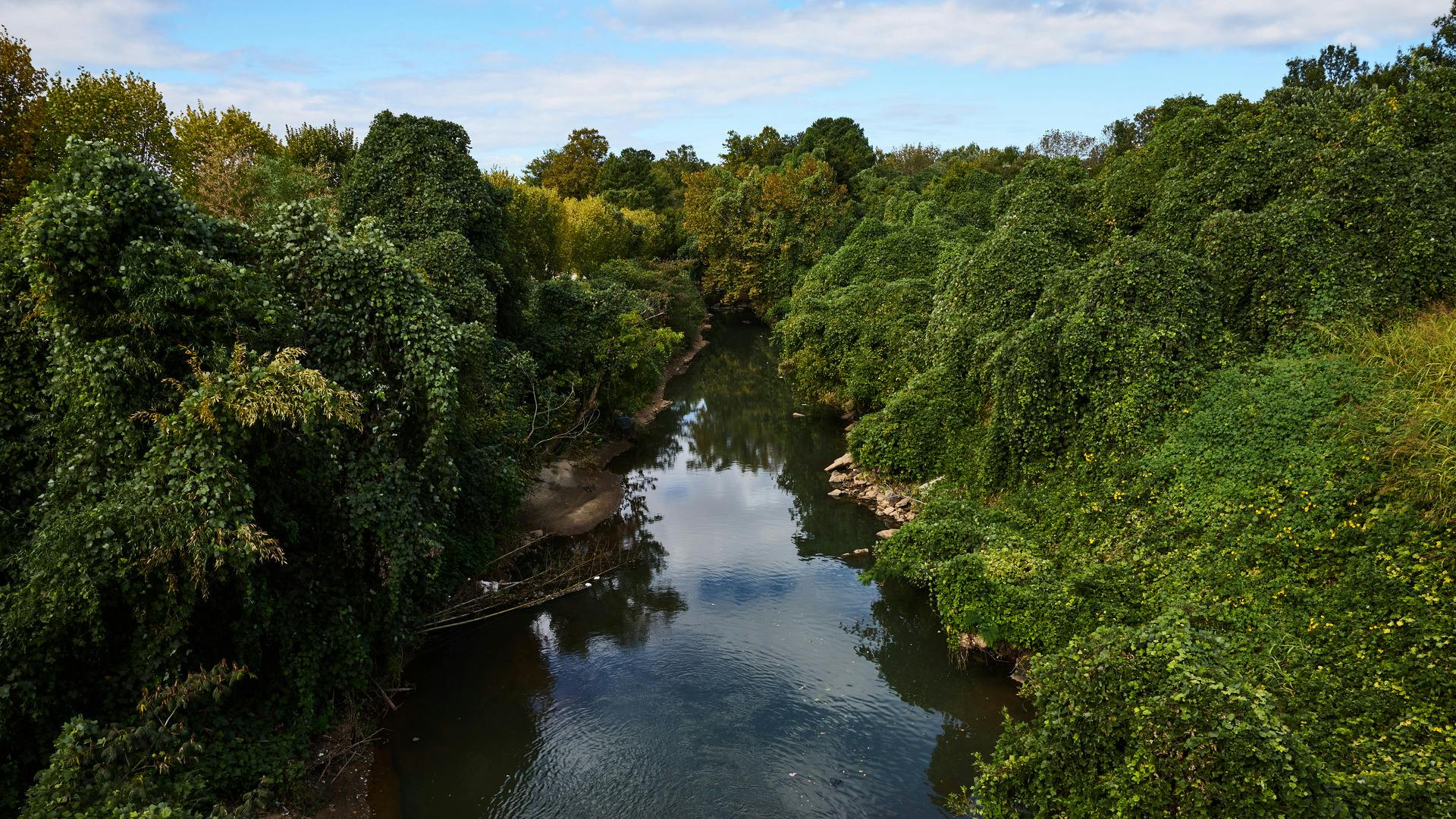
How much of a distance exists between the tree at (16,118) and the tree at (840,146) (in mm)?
60465

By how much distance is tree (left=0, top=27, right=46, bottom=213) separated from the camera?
61.0 feet

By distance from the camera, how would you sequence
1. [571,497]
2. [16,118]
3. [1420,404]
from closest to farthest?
1. [1420,404]
2. [16,118]
3. [571,497]

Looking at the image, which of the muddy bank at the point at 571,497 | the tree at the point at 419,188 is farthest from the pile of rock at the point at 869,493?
the tree at the point at 419,188

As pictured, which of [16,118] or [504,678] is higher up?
[16,118]

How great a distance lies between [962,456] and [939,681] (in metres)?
8.28

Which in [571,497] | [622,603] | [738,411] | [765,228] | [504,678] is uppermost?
[765,228]

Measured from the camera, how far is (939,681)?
15523mm

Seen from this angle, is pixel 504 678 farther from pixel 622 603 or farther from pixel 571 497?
pixel 571 497

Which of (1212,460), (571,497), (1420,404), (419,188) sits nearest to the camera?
(1420,404)

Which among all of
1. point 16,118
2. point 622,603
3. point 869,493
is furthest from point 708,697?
point 16,118

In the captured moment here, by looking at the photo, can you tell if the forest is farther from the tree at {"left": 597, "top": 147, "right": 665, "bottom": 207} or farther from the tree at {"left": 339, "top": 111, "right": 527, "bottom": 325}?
the tree at {"left": 597, "top": 147, "right": 665, "bottom": 207}

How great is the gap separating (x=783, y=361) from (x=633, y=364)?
15.1 m

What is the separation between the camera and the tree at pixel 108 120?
2048 centimetres

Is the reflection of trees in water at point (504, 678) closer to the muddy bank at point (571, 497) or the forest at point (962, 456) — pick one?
the muddy bank at point (571, 497)
